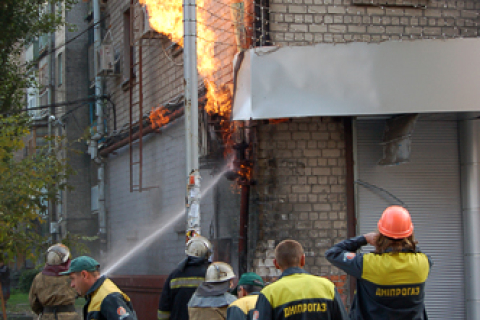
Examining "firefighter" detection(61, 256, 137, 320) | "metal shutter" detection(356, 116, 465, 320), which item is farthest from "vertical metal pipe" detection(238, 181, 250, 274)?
"firefighter" detection(61, 256, 137, 320)

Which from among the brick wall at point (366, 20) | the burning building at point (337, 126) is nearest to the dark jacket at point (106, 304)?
the burning building at point (337, 126)

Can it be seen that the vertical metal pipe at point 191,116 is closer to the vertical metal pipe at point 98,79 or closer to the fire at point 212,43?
the fire at point 212,43

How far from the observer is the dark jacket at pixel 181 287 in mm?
5883

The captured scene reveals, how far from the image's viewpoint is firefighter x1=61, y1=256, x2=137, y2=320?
4098 mm

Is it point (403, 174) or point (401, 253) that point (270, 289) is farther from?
point (403, 174)

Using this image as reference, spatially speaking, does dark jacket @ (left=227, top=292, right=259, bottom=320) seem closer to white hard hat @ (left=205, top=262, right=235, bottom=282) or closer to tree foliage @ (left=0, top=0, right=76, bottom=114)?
white hard hat @ (left=205, top=262, right=235, bottom=282)

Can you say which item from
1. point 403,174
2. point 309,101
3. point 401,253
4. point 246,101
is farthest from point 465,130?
point 401,253

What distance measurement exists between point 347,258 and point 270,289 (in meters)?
0.59

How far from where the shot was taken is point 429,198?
8703mm

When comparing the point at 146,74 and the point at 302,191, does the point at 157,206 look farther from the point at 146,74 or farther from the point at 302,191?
the point at 302,191

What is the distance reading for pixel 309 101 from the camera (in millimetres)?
7574

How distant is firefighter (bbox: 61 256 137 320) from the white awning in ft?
12.2

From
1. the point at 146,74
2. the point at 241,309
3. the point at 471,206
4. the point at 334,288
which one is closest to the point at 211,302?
the point at 241,309

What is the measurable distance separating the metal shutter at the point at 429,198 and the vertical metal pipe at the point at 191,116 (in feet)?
8.74
